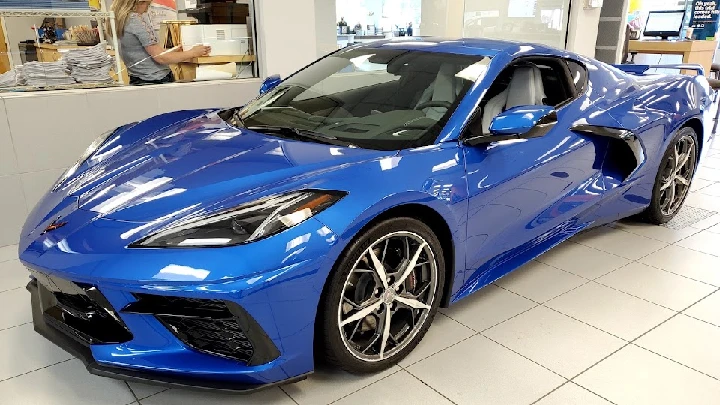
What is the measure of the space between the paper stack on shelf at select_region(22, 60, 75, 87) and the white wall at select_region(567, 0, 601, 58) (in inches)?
205

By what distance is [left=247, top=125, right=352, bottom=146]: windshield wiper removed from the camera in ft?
6.63

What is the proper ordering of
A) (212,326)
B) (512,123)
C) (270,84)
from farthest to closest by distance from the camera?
(270,84) < (512,123) < (212,326)

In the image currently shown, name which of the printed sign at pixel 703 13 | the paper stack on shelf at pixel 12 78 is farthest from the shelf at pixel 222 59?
the printed sign at pixel 703 13

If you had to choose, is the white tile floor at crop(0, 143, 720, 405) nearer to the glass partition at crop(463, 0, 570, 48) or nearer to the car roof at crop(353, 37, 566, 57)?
the car roof at crop(353, 37, 566, 57)

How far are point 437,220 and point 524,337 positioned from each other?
687 mm

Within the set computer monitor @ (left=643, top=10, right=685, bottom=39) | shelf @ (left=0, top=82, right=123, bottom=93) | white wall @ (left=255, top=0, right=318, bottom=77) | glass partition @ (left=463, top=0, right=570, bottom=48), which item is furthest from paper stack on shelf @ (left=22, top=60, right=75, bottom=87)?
computer monitor @ (left=643, top=10, right=685, bottom=39)

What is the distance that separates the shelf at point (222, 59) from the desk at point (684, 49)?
24.4 ft

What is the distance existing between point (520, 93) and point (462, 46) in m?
0.34

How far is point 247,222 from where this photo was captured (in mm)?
1573

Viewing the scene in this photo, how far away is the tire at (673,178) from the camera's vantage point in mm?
3236

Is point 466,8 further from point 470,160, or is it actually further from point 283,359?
point 283,359

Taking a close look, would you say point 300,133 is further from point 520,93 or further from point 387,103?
point 520,93

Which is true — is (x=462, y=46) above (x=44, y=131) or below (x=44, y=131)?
above

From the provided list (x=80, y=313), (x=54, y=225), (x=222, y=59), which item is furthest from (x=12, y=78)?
(x=80, y=313)
